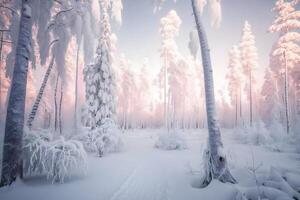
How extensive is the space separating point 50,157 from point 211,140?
16.7 feet

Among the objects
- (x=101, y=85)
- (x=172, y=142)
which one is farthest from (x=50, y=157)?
(x=172, y=142)

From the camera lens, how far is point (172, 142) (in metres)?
13.5

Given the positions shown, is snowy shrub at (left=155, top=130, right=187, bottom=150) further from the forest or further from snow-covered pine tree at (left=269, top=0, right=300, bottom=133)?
snow-covered pine tree at (left=269, top=0, right=300, bottom=133)

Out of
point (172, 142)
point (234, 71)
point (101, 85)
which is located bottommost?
point (172, 142)

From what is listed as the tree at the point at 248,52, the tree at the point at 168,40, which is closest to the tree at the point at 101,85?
the tree at the point at 168,40

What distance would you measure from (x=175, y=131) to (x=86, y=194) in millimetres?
10565

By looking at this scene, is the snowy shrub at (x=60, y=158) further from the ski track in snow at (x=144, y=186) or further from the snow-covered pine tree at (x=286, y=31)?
the snow-covered pine tree at (x=286, y=31)

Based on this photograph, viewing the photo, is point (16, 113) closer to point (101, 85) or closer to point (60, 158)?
point (60, 158)

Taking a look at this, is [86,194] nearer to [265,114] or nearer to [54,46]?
[54,46]

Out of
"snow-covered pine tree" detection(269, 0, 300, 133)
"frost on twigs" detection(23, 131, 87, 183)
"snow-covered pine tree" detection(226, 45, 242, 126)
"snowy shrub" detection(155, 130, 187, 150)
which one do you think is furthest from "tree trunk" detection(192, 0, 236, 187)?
"snow-covered pine tree" detection(226, 45, 242, 126)

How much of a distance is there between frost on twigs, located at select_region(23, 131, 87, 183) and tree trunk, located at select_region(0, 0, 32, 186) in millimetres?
342

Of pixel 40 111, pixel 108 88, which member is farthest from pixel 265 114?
pixel 40 111

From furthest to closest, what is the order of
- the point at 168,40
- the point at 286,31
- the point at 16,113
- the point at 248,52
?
the point at 248,52
the point at 168,40
the point at 286,31
the point at 16,113

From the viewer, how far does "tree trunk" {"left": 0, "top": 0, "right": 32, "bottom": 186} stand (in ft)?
16.0
